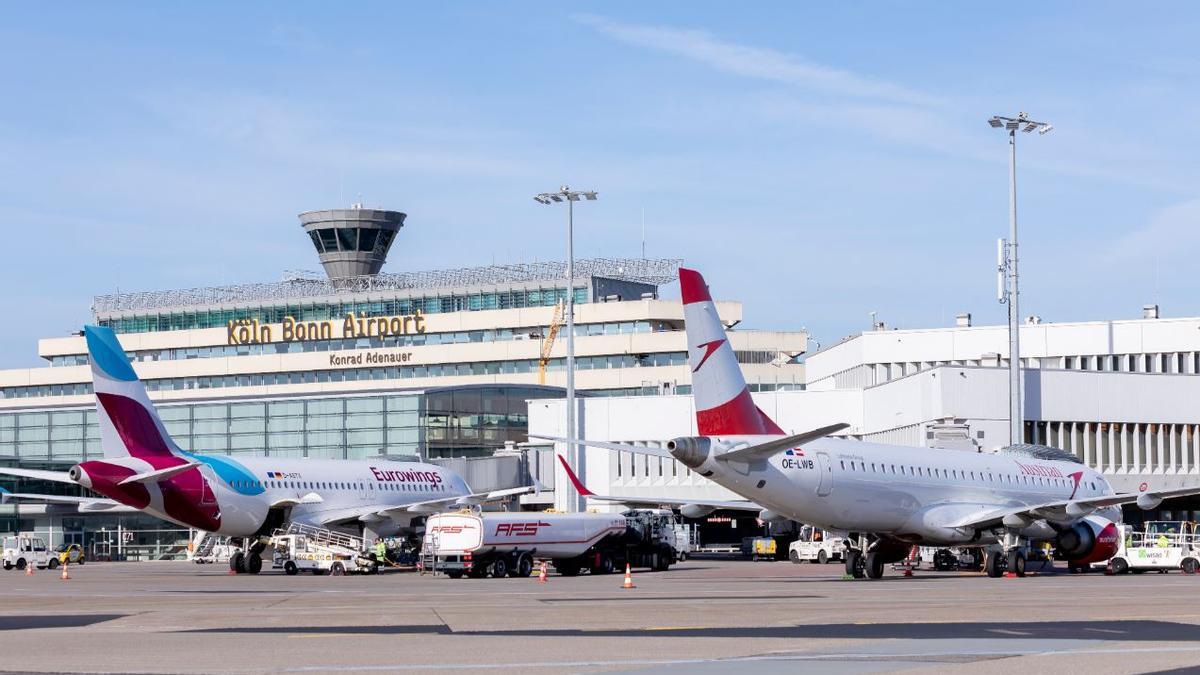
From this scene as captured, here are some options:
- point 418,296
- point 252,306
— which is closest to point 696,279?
point 418,296

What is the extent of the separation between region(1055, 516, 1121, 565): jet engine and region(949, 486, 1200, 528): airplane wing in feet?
5.11

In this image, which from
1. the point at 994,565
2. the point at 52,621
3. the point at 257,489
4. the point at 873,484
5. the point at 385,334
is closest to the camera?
the point at 52,621

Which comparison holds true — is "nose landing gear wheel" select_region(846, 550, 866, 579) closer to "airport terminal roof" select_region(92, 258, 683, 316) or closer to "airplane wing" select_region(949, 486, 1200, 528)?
"airplane wing" select_region(949, 486, 1200, 528)

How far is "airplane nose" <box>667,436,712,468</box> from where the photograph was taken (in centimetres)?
4216

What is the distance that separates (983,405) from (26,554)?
4425 centimetres

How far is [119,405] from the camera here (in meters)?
55.4

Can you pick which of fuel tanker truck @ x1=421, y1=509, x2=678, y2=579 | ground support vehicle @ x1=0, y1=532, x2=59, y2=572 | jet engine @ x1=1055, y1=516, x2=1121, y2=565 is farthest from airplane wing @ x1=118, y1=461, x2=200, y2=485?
jet engine @ x1=1055, y1=516, x2=1121, y2=565

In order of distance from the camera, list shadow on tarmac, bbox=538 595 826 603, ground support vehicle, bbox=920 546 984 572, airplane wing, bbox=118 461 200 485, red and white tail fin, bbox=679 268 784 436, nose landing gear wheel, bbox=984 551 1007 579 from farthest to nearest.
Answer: ground support vehicle, bbox=920 546 984 572 < airplane wing, bbox=118 461 200 485 < nose landing gear wheel, bbox=984 551 1007 579 < red and white tail fin, bbox=679 268 784 436 < shadow on tarmac, bbox=538 595 826 603

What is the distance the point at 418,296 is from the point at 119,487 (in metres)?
94.7

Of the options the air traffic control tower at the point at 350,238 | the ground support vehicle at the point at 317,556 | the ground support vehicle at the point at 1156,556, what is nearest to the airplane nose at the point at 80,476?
the ground support vehicle at the point at 317,556

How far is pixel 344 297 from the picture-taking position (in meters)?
150

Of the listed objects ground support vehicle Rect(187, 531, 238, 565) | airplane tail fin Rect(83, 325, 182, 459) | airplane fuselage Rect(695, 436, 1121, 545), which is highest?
airplane tail fin Rect(83, 325, 182, 459)

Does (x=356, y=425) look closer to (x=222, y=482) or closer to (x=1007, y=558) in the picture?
(x=222, y=482)

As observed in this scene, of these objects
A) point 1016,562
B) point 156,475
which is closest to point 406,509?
point 156,475
